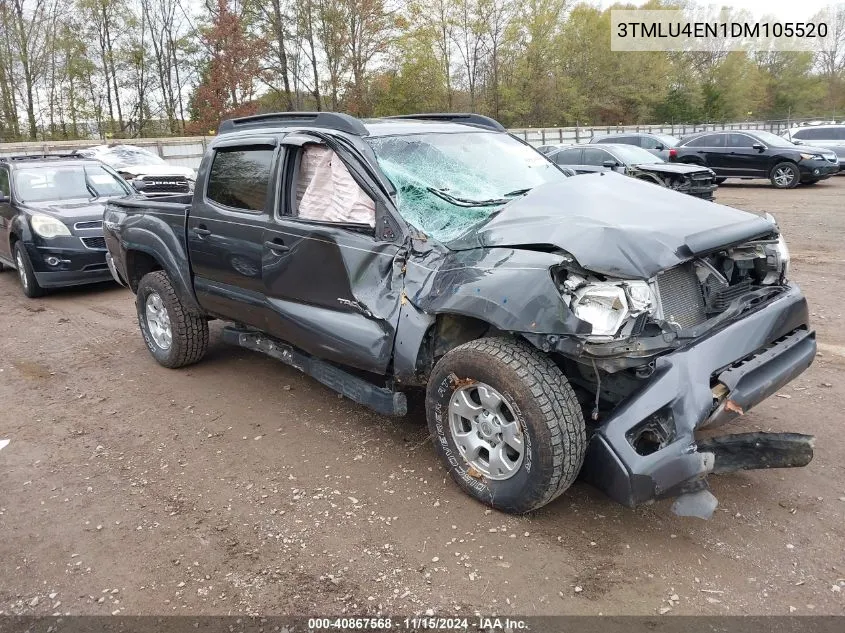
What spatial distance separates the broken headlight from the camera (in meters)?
2.74

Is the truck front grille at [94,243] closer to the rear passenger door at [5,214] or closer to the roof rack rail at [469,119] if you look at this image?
Result: the rear passenger door at [5,214]

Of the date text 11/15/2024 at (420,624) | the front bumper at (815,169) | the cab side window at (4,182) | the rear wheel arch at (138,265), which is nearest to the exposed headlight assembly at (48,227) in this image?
the cab side window at (4,182)

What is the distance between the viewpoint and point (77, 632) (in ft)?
8.45

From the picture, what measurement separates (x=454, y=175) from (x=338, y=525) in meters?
2.13

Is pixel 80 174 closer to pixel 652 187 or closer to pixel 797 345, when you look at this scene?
pixel 652 187

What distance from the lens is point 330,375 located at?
13.0 feet

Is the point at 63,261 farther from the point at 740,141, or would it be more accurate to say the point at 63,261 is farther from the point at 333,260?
the point at 740,141

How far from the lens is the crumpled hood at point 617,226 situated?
281 centimetres

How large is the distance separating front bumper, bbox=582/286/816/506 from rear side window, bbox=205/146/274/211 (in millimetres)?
2641

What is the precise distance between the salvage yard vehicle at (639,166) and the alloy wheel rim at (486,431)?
28.0 ft

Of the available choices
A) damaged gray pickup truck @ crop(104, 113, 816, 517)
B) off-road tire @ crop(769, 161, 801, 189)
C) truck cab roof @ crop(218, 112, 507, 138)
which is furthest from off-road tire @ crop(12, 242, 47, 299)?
off-road tire @ crop(769, 161, 801, 189)

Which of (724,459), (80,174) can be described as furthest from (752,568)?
(80,174)

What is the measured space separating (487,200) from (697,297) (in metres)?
1.29

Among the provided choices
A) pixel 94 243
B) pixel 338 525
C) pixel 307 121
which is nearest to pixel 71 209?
pixel 94 243
